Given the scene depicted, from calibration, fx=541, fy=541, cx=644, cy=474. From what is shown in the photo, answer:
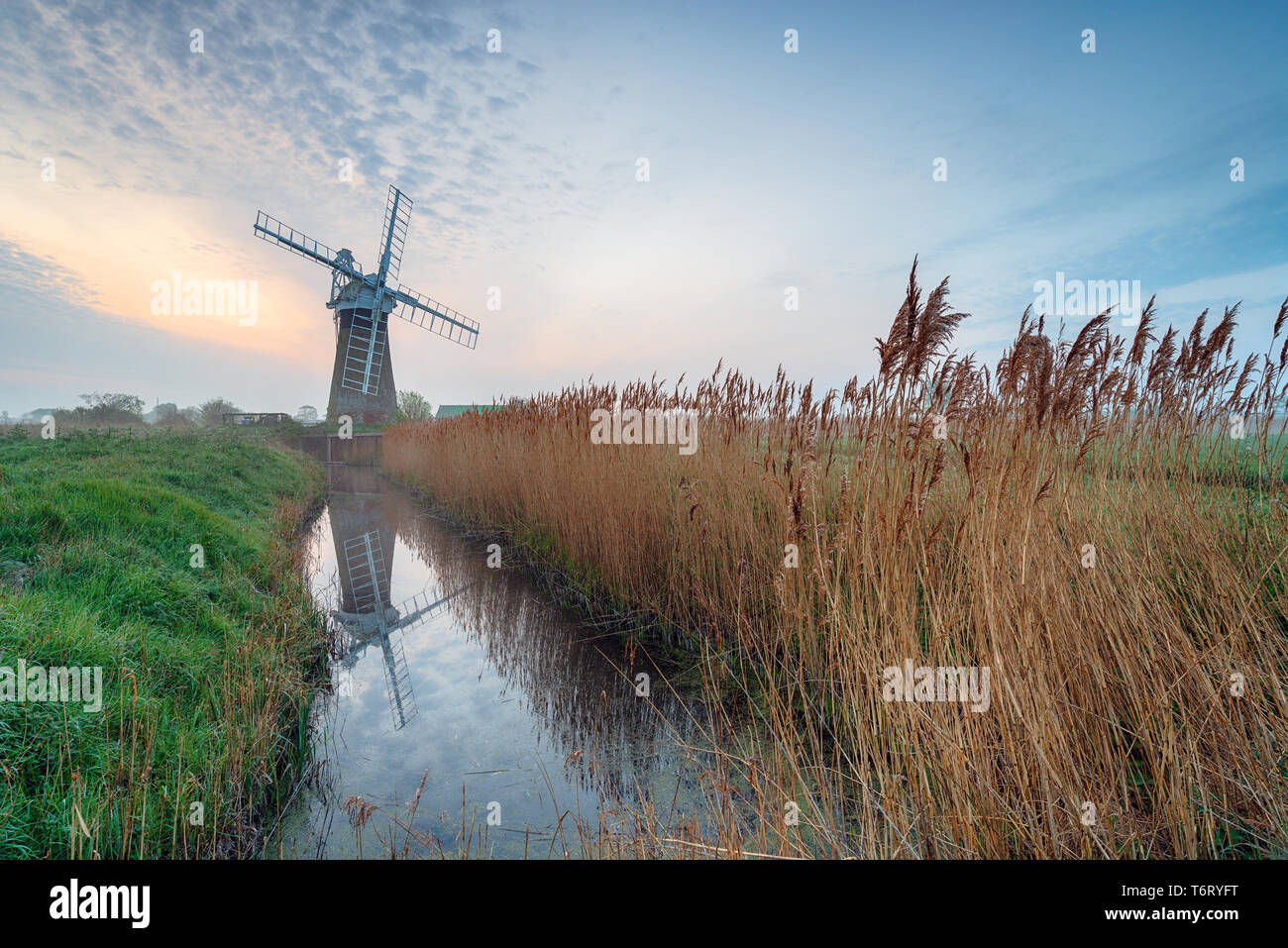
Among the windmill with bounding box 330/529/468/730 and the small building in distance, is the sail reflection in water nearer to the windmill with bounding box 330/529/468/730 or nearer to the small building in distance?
the windmill with bounding box 330/529/468/730

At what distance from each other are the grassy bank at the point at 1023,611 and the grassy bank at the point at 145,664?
2071 millimetres

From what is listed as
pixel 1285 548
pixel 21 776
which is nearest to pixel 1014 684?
pixel 1285 548

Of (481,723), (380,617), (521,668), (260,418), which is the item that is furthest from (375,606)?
(260,418)

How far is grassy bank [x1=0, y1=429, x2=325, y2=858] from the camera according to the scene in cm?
192

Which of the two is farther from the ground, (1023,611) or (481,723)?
(1023,611)

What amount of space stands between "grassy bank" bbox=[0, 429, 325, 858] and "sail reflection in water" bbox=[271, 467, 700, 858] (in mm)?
299

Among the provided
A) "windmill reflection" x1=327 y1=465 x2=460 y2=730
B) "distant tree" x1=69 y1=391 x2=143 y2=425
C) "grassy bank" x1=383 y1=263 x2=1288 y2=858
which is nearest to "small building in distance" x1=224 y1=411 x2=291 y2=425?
"distant tree" x1=69 y1=391 x2=143 y2=425

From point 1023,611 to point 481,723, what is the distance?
2.82m

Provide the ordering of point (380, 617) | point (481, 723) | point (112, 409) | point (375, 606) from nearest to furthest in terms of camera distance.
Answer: point (481, 723), point (380, 617), point (375, 606), point (112, 409)

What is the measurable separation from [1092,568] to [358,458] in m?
23.0

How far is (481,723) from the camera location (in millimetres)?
3195

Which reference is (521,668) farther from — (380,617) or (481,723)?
(380,617)

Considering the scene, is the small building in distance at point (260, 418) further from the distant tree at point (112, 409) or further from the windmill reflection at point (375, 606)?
the windmill reflection at point (375, 606)

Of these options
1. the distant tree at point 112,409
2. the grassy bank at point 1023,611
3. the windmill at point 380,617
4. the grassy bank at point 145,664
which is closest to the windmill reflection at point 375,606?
the windmill at point 380,617
